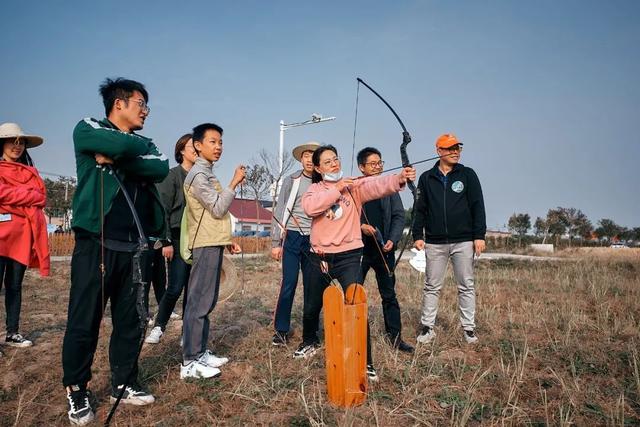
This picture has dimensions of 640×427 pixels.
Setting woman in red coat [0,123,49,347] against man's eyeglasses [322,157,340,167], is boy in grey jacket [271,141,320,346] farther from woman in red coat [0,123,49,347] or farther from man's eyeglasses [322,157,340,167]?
woman in red coat [0,123,49,347]

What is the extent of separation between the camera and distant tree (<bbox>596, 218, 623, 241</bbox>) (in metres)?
56.4

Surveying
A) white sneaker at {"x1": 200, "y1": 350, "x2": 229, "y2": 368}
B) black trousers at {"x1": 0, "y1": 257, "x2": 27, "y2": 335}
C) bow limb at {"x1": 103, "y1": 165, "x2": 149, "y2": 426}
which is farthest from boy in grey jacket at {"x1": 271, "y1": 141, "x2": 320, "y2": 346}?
black trousers at {"x1": 0, "y1": 257, "x2": 27, "y2": 335}

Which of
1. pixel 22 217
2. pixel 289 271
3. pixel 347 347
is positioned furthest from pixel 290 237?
pixel 22 217

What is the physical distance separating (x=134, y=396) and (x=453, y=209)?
11.2 ft

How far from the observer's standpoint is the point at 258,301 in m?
6.98

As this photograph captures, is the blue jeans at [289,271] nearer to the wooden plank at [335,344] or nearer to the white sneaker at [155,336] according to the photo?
the white sneaker at [155,336]

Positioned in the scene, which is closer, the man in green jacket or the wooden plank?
the man in green jacket

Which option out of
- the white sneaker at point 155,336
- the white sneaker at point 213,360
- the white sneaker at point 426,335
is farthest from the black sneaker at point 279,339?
the white sneaker at point 426,335

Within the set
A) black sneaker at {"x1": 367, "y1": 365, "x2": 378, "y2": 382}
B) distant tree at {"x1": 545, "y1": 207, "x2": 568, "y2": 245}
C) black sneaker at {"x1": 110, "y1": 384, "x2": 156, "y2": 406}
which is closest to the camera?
black sneaker at {"x1": 110, "y1": 384, "x2": 156, "y2": 406}

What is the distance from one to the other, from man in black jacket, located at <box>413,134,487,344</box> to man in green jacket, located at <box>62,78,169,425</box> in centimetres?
283

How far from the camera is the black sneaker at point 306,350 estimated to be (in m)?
3.82

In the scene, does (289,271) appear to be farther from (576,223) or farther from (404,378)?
(576,223)

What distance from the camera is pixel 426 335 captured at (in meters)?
4.35

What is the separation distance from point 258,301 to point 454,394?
14.9ft
